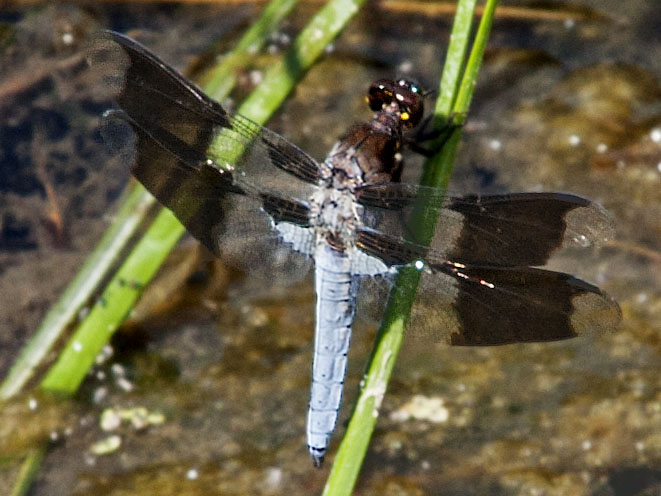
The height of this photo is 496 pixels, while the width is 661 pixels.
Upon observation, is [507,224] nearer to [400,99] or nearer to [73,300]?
[400,99]

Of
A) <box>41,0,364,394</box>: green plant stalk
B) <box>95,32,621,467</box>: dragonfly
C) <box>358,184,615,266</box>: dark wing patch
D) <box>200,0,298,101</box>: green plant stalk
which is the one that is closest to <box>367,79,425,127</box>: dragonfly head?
<box>95,32,621,467</box>: dragonfly

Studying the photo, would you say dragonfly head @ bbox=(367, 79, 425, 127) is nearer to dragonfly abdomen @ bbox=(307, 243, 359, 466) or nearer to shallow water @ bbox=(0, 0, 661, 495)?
dragonfly abdomen @ bbox=(307, 243, 359, 466)

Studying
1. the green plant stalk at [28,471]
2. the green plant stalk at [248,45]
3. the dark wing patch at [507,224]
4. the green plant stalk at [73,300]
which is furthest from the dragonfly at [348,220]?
the green plant stalk at [28,471]

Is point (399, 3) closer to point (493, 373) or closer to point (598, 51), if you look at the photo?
point (598, 51)

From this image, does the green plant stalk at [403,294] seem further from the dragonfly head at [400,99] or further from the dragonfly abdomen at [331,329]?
the dragonfly head at [400,99]

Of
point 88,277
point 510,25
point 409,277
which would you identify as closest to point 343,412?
point 409,277

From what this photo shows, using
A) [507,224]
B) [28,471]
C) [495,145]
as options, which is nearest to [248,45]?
[495,145]
